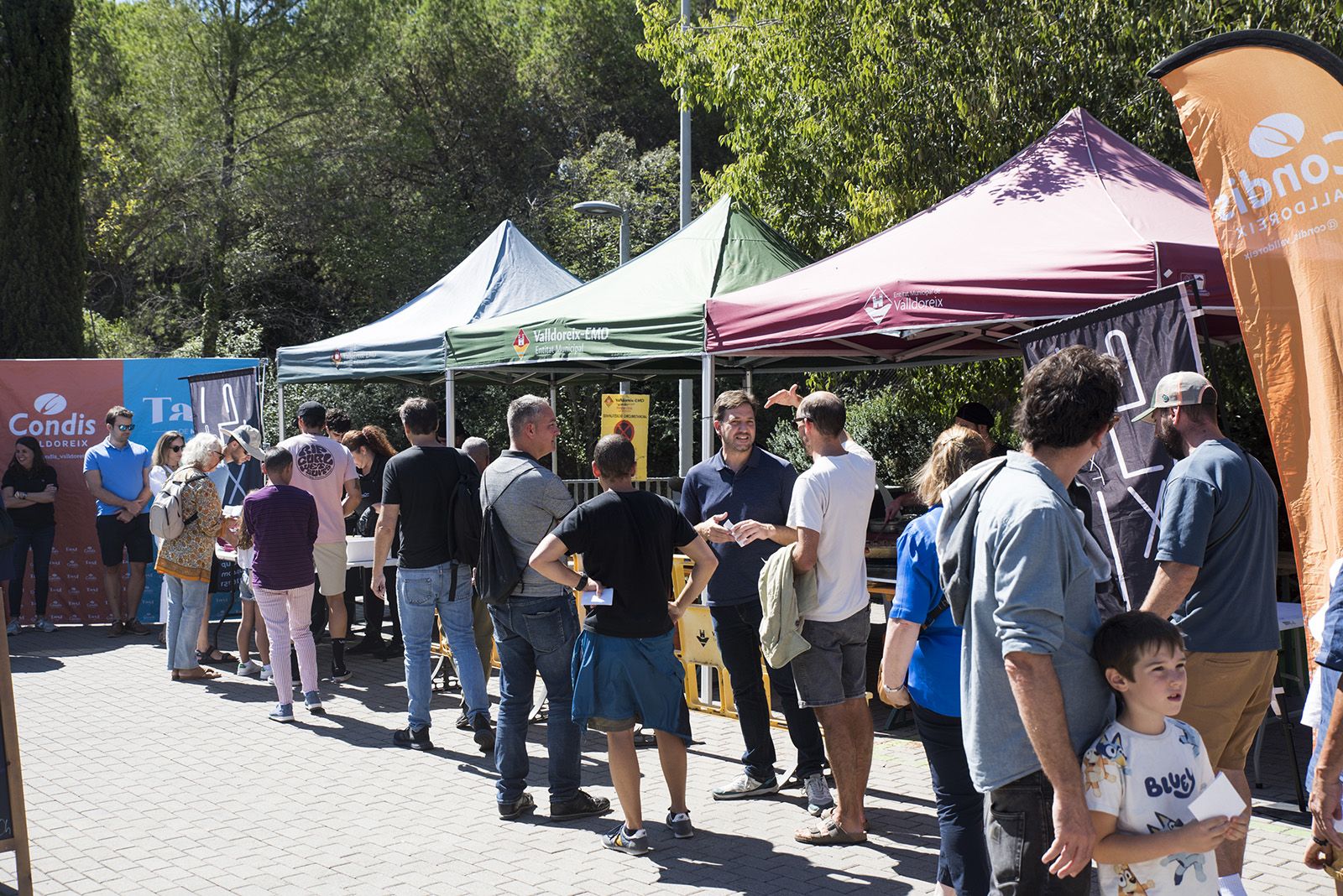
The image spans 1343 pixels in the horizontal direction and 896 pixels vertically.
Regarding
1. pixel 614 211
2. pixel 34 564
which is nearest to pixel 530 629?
pixel 34 564

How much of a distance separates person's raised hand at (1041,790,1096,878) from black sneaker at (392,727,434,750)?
198 inches

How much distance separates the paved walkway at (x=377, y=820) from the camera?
4.90 meters

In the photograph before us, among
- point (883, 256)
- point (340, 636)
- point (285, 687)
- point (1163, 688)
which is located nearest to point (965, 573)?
point (1163, 688)

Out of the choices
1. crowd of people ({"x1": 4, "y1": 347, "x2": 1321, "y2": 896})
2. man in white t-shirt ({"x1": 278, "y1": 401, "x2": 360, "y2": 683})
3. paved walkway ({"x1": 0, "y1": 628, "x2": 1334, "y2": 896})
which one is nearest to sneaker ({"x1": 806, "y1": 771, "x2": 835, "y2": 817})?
crowd of people ({"x1": 4, "y1": 347, "x2": 1321, "y2": 896})

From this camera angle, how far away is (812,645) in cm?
523

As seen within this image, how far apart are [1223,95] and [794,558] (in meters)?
2.61

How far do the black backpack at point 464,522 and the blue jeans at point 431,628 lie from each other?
0.15 m

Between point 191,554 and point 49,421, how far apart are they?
403cm

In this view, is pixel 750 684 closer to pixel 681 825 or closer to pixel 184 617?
pixel 681 825

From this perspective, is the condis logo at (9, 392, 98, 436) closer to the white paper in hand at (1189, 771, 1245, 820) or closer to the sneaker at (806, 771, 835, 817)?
the sneaker at (806, 771, 835, 817)

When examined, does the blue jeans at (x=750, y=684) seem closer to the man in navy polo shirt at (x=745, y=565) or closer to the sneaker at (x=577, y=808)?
the man in navy polo shirt at (x=745, y=565)

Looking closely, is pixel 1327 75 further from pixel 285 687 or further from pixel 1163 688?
pixel 285 687

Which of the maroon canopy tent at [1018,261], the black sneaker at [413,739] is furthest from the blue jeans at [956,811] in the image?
the black sneaker at [413,739]

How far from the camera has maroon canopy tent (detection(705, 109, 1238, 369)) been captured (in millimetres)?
6082
